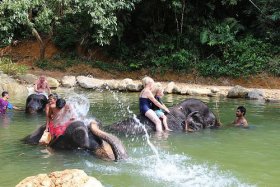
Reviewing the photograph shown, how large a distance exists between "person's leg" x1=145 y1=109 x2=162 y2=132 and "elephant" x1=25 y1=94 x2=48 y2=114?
4.43 m

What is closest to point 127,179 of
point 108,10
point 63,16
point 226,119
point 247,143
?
point 247,143

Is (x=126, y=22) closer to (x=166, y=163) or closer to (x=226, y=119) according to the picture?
(x=226, y=119)

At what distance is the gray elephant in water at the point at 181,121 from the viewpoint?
10.4 m

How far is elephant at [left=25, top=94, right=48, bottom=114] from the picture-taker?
13.5 meters

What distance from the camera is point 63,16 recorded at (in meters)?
25.0

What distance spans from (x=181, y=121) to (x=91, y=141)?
3521 millimetres

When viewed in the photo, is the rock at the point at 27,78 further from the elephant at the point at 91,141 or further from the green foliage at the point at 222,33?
the elephant at the point at 91,141

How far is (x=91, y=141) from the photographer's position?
7.97 meters

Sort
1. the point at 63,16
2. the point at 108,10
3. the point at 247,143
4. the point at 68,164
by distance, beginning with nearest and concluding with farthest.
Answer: the point at 68,164 < the point at 247,143 < the point at 108,10 < the point at 63,16

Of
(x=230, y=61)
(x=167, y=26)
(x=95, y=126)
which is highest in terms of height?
(x=167, y=26)

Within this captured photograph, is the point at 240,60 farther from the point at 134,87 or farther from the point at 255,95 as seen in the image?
the point at 134,87

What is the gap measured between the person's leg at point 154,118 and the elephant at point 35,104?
443 cm

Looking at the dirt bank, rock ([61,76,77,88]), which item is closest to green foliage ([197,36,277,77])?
the dirt bank

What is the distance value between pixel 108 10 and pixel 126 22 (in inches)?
115
